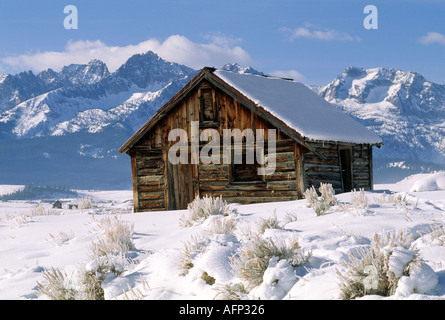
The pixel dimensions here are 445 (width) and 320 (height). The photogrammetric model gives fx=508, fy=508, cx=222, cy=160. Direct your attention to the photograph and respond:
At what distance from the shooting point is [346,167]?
19.7 meters

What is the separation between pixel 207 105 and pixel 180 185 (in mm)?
3056

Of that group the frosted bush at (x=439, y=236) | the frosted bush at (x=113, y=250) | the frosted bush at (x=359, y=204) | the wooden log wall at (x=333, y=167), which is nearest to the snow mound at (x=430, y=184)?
the wooden log wall at (x=333, y=167)

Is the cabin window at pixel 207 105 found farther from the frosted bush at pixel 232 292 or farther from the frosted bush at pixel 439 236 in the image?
the frosted bush at pixel 232 292

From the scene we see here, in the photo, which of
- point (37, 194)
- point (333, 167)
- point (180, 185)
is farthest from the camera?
point (37, 194)

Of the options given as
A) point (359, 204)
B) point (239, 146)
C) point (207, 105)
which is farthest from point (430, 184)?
point (359, 204)

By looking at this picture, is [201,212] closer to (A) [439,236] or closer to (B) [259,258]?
(B) [259,258]

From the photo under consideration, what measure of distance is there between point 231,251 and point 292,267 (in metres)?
1.03

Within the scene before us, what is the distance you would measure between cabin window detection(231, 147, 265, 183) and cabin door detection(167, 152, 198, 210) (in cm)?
150

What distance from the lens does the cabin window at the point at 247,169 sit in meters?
16.8

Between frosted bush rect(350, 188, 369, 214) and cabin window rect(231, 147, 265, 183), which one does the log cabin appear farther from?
frosted bush rect(350, 188, 369, 214)
